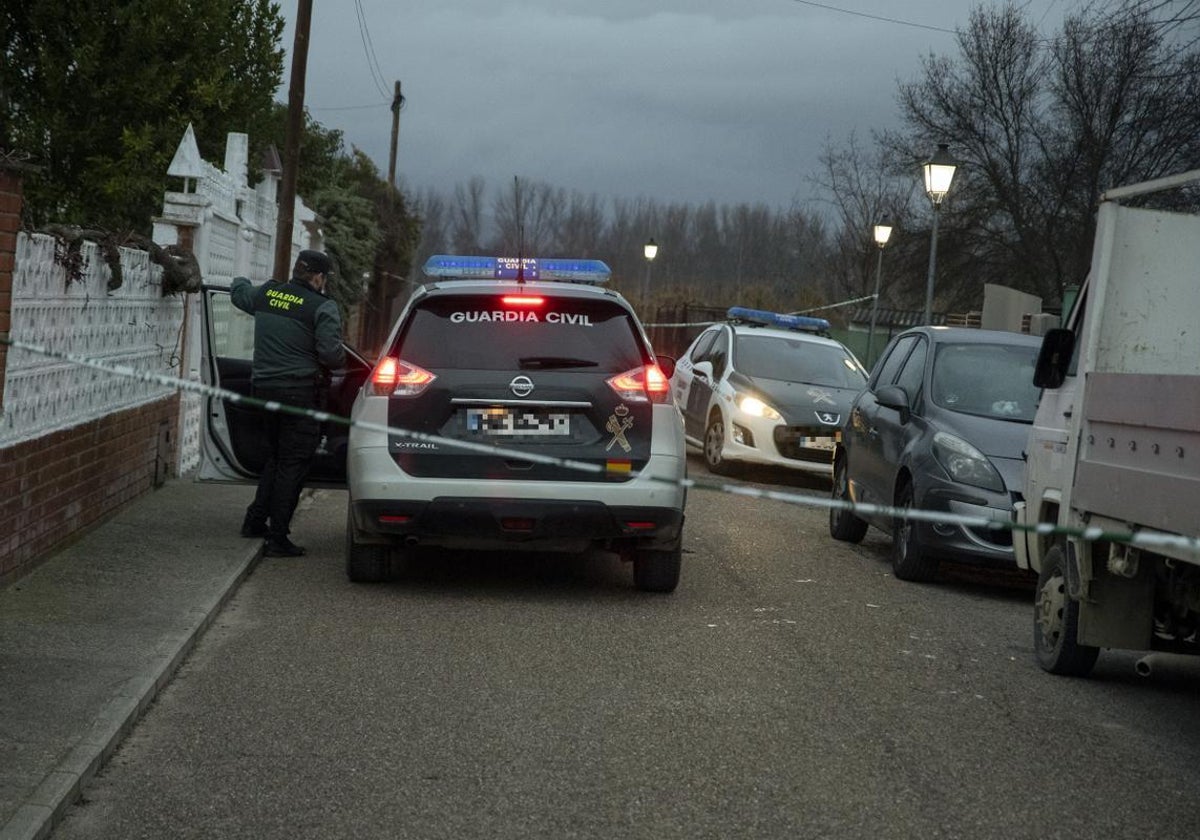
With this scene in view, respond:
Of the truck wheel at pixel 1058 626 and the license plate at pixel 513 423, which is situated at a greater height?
the license plate at pixel 513 423

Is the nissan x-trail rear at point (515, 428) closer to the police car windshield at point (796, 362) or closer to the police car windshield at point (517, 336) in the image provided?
the police car windshield at point (517, 336)

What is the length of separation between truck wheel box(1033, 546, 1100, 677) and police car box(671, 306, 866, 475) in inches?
334

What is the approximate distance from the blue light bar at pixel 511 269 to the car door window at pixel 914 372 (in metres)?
2.29

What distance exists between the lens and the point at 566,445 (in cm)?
866

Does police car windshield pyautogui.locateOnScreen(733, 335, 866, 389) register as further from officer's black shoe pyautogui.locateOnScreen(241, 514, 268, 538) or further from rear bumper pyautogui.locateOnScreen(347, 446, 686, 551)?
rear bumper pyautogui.locateOnScreen(347, 446, 686, 551)

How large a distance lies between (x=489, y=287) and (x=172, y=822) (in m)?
4.62

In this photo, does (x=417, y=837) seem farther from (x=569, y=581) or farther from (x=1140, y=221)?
(x=569, y=581)

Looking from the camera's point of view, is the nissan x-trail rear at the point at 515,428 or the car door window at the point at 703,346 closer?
the nissan x-trail rear at the point at 515,428

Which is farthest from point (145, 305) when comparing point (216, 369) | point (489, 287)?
point (489, 287)

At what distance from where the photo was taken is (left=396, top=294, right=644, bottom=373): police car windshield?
8.82 metres

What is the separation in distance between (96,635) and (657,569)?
3.31m

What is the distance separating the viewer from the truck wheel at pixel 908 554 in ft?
34.3

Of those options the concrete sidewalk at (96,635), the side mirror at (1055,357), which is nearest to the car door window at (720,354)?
the concrete sidewalk at (96,635)

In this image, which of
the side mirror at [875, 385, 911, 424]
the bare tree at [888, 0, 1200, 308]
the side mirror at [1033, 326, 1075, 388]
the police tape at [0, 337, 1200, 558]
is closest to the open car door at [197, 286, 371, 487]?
the police tape at [0, 337, 1200, 558]
